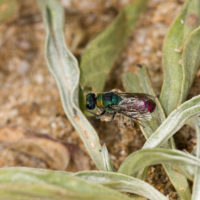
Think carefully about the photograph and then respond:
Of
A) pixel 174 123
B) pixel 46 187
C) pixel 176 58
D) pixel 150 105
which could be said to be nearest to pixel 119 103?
pixel 150 105

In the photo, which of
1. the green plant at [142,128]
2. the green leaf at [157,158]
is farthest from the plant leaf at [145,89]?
the green leaf at [157,158]

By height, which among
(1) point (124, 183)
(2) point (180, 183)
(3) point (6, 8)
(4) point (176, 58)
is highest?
(3) point (6, 8)

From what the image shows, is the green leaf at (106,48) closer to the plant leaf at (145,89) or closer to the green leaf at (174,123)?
the plant leaf at (145,89)

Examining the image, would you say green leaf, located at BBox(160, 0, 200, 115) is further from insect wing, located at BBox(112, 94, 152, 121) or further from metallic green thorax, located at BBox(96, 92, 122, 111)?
metallic green thorax, located at BBox(96, 92, 122, 111)

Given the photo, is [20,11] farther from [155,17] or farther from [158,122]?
[158,122]

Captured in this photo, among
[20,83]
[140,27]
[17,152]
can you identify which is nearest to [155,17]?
[140,27]

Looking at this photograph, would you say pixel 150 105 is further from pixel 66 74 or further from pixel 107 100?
pixel 66 74
